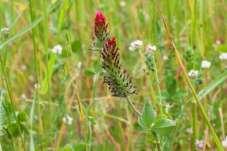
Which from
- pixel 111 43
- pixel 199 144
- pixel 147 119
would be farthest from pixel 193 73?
pixel 111 43

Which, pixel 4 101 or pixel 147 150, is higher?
pixel 4 101

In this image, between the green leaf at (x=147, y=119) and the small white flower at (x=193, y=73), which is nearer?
the green leaf at (x=147, y=119)

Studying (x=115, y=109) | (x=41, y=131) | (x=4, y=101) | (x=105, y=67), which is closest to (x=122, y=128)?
(x=115, y=109)

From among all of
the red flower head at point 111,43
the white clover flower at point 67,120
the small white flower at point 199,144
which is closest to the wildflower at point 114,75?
the red flower head at point 111,43

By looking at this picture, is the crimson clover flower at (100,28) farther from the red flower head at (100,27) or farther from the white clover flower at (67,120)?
the white clover flower at (67,120)

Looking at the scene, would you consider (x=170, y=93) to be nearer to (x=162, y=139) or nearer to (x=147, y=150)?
(x=147, y=150)

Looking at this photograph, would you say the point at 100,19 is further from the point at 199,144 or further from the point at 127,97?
the point at 199,144
